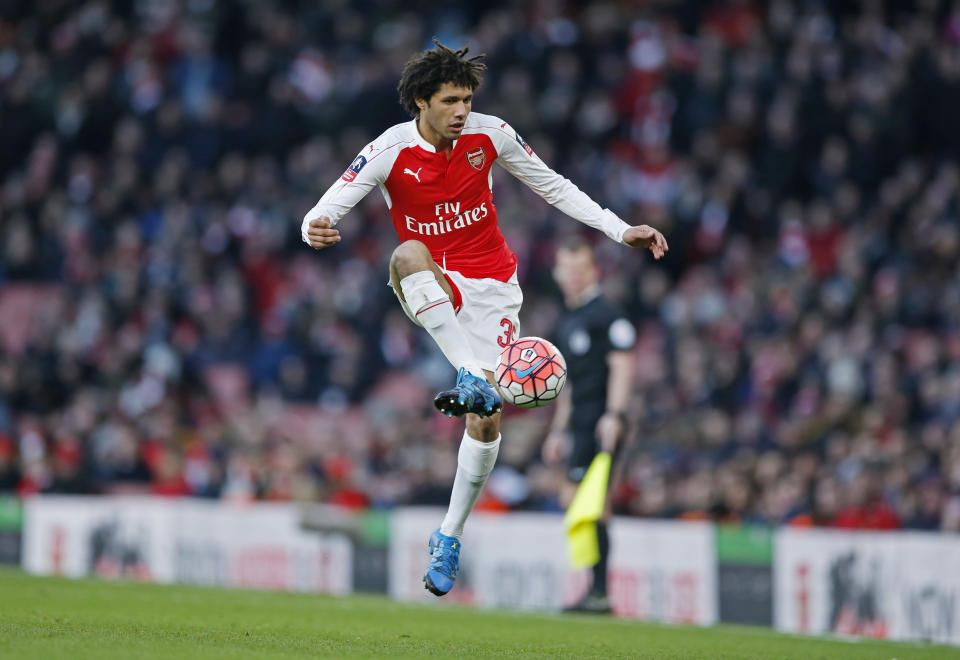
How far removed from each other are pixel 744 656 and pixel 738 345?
26.8ft

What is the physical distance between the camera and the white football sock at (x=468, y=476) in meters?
7.49

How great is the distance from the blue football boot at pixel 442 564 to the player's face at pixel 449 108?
2166mm

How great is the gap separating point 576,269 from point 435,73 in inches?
107

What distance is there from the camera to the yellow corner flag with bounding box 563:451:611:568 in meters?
9.05

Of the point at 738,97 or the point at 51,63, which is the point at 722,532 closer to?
the point at 738,97

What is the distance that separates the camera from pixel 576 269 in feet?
30.7

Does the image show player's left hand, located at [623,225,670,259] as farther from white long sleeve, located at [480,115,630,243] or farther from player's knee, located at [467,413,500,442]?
player's knee, located at [467,413,500,442]

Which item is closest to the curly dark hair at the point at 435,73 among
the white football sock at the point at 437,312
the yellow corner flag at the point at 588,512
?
the white football sock at the point at 437,312

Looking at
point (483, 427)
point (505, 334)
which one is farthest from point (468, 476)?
point (505, 334)

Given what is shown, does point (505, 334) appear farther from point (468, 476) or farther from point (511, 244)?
point (511, 244)

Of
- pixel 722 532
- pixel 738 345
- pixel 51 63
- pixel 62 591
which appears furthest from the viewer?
pixel 51 63

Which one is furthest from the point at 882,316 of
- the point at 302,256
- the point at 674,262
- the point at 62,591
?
the point at 62,591

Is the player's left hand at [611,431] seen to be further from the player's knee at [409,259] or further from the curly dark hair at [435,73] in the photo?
the curly dark hair at [435,73]

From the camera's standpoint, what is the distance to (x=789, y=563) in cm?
1080
